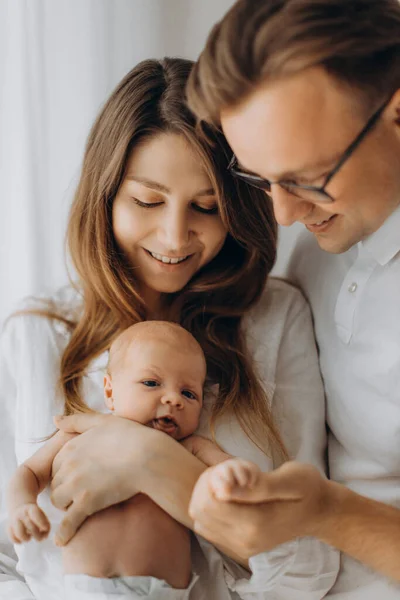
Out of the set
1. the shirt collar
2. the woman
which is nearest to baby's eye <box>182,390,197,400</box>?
the woman

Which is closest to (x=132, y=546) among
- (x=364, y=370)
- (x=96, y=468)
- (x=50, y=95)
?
(x=96, y=468)

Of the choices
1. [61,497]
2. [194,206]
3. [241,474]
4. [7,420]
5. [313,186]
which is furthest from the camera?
[7,420]

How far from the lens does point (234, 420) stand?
74.7 inches

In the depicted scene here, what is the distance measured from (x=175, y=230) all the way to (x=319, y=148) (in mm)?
439

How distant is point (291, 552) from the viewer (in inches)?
64.5

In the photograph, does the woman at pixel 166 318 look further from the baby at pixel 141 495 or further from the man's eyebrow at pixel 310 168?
the man's eyebrow at pixel 310 168

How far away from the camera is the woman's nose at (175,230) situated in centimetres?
183

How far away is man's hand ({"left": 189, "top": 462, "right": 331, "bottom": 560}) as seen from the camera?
140 cm

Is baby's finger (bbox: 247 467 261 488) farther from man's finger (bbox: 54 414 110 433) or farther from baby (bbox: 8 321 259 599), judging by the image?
man's finger (bbox: 54 414 110 433)

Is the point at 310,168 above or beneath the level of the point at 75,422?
above

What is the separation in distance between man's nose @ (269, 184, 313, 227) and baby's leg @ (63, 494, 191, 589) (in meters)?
0.62

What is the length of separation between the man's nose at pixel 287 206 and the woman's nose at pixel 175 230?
0.26m

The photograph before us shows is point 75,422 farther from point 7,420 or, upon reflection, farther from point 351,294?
point 351,294

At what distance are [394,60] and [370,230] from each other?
37 centimetres
